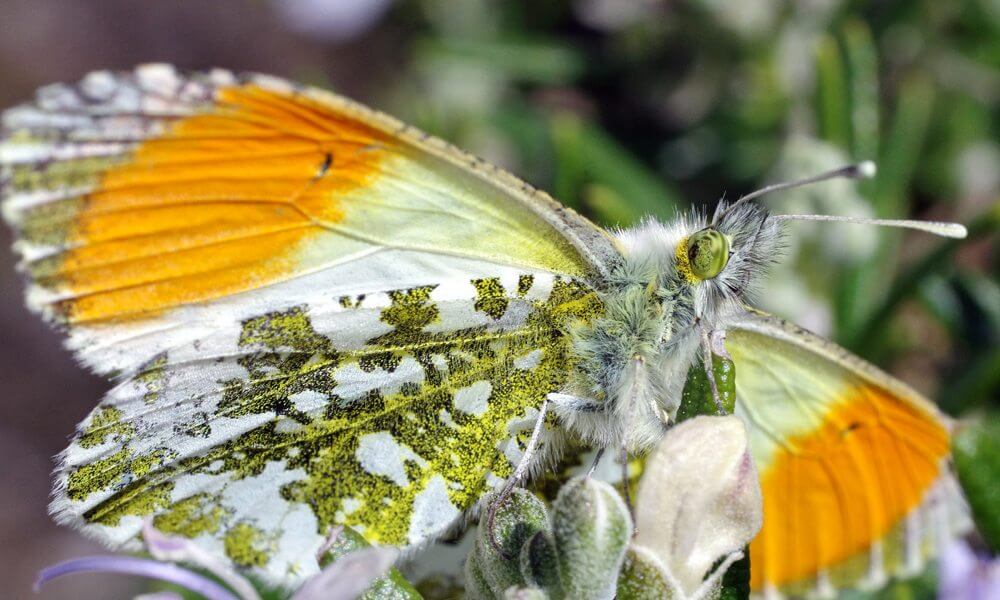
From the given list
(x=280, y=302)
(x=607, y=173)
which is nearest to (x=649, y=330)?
(x=280, y=302)

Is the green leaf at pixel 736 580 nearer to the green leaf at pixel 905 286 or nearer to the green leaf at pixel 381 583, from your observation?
the green leaf at pixel 381 583

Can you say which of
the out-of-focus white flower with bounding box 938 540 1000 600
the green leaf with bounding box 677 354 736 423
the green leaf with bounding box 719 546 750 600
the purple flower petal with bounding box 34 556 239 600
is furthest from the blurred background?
the purple flower petal with bounding box 34 556 239 600

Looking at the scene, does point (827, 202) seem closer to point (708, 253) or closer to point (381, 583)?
point (708, 253)

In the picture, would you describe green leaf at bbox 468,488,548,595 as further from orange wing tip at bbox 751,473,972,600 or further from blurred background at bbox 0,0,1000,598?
blurred background at bbox 0,0,1000,598

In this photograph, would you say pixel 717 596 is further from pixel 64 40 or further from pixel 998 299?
pixel 64 40

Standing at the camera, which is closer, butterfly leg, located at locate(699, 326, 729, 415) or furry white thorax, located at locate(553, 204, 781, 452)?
butterfly leg, located at locate(699, 326, 729, 415)

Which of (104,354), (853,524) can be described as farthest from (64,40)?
(853,524)
